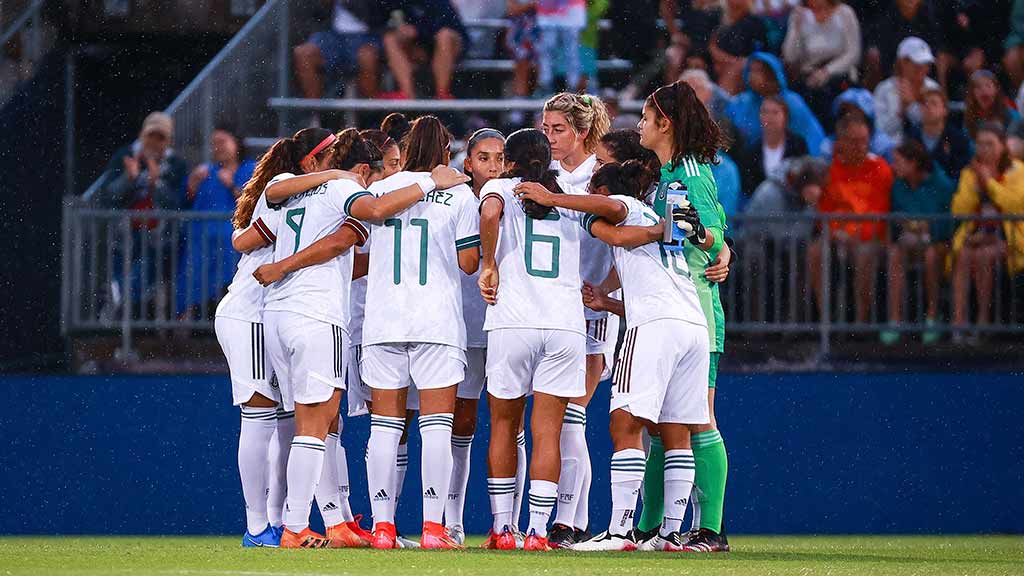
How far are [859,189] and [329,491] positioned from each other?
493 centimetres

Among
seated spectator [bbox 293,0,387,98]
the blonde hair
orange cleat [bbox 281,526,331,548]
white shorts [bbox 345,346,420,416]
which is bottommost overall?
orange cleat [bbox 281,526,331,548]

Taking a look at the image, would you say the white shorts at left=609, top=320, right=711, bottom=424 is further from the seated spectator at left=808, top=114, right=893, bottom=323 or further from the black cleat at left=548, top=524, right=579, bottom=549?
the seated spectator at left=808, top=114, right=893, bottom=323

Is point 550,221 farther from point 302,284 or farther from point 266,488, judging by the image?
point 266,488

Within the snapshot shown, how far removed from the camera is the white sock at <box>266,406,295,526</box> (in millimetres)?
7047

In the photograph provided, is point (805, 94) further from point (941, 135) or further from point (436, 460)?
point (436, 460)

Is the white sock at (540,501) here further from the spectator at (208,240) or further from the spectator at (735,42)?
the spectator at (735,42)

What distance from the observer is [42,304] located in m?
11.7

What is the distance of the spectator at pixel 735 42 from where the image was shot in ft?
37.1

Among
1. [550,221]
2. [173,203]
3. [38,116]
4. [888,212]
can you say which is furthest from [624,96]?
[550,221]

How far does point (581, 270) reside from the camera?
23.1ft

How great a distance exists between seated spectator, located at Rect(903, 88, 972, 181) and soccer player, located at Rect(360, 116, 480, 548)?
500 cm

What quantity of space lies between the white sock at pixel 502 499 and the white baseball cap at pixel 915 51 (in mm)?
6200

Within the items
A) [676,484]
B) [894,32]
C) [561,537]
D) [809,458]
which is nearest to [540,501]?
[561,537]

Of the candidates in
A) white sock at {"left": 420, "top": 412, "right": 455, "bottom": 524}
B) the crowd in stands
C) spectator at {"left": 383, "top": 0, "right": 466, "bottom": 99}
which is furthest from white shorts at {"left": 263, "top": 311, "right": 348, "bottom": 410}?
spectator at {"left": 383, "top": 0, "right": 466, "bottom": 99}
